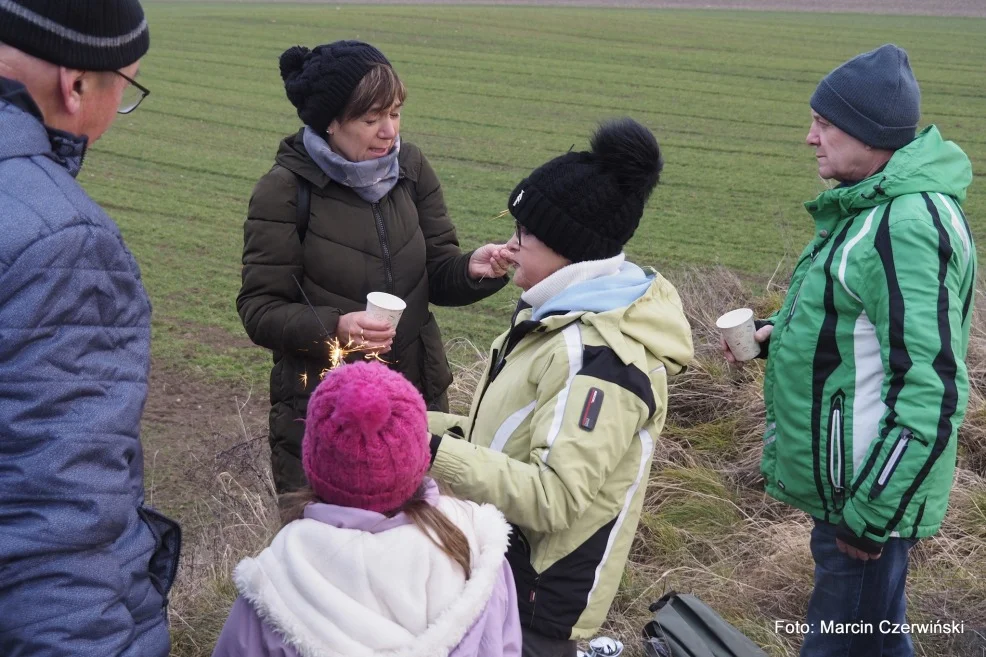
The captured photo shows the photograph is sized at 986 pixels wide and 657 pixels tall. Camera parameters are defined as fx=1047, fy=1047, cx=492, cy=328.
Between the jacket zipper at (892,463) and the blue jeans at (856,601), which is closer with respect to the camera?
the jacket zipper at (892,463)

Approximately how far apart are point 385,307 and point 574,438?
0.87 m

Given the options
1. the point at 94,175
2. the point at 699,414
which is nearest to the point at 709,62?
the point at 94,175

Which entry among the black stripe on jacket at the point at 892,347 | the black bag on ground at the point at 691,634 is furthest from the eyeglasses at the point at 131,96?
Answer: the black bag on ground at the point at 691,634

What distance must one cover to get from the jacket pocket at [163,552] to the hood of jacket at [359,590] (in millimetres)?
161

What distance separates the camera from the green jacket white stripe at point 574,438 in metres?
2.24

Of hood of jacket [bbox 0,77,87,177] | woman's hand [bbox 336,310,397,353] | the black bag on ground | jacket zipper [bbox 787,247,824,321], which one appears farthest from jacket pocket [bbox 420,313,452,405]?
hood of jacket [bbox 0,77,87,177]

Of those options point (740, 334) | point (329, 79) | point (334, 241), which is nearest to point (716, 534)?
point (740, 334)

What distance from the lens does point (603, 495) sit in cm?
241

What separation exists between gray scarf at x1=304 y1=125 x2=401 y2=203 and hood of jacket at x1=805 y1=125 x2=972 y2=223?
1.28 metres

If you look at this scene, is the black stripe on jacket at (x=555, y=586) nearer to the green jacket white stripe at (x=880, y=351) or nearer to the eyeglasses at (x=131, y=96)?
the green jacket white stripe at (x=880, y=351)

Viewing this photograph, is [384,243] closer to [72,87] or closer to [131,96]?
[131,96]

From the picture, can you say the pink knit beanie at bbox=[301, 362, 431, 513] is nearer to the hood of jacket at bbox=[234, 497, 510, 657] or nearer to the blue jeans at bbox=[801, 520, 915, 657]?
the hood of jacket at bbox=[234, 497, 510, 657]

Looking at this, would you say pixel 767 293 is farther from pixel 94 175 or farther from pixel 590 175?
pixel 94 175

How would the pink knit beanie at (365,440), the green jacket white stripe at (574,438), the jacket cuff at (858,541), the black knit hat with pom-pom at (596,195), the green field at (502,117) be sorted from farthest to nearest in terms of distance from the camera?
the green field at (502,117)
the jacket cuff at (858,541)
the black knit hat with pom-pom at (596,195)
the green jacket white stripe at (574,438)
the pink knit beanie at (365,440)
